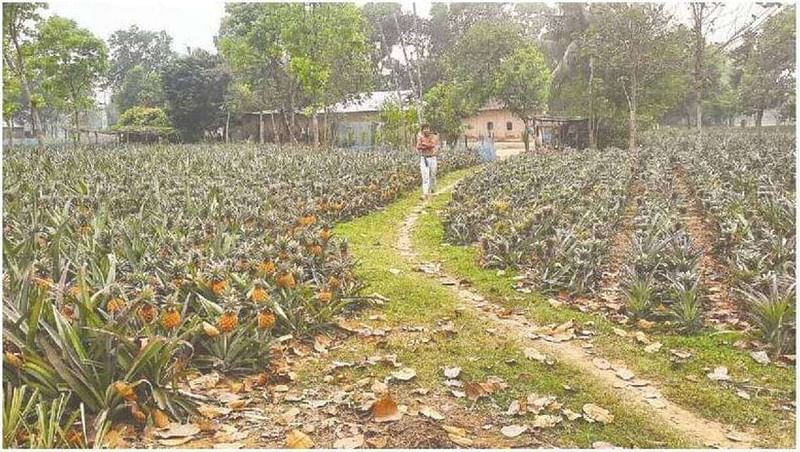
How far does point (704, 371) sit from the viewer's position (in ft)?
10.7

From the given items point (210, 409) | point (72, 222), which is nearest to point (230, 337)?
point (210, 409)

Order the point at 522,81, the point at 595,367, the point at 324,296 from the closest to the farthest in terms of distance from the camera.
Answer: the point at 595,367 → the point at 324,296 → the point at 522,81

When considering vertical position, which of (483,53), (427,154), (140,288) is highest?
(483,53)

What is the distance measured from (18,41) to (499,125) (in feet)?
46.6

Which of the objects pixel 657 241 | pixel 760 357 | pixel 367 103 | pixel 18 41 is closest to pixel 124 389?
pixel 760 357

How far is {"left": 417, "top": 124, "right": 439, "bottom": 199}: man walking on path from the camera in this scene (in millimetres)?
10164

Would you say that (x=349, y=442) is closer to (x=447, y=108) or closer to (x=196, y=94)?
(x=447, y=108)

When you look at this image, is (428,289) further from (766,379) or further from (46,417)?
(46,417)

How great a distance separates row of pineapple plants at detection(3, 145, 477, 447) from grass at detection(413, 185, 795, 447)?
132cm

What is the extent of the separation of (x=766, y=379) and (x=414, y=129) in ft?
47.7

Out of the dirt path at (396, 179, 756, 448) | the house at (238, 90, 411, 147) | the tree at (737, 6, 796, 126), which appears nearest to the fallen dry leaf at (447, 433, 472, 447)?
the dirt path at (396, 179, 756, 448)

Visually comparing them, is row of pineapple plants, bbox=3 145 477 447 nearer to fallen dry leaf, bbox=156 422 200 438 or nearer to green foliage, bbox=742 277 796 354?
fallen dry leaf, bbox=156 422 200 438

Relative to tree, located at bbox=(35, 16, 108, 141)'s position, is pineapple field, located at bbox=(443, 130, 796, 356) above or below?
below

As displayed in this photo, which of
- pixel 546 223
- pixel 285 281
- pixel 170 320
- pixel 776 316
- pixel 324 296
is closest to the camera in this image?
pixel 170 320
